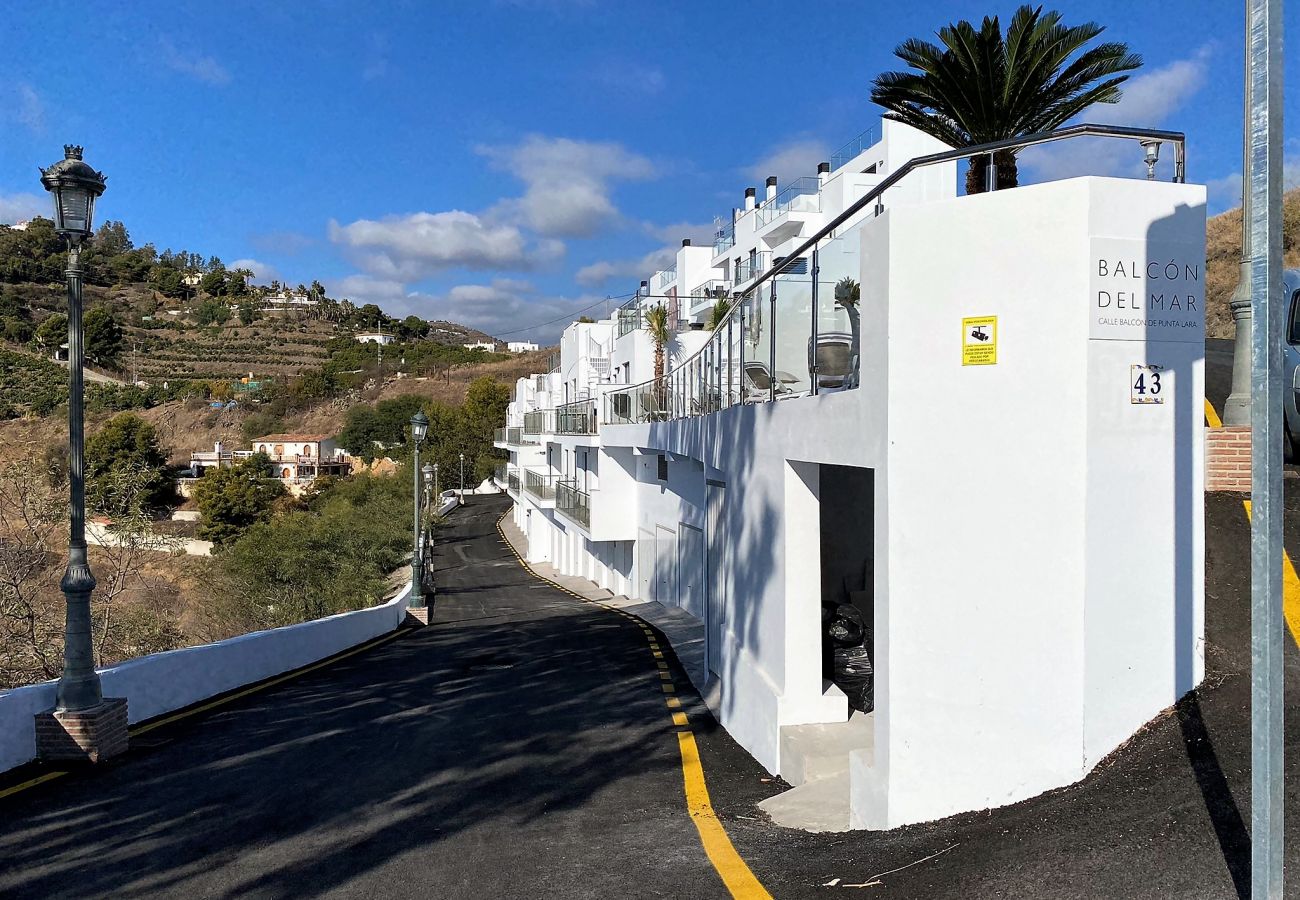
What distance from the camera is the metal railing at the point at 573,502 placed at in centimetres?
A: 2925

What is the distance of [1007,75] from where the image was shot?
53.3 feet

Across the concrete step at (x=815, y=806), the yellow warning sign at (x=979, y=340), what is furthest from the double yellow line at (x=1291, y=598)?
the concrete step at (x=815, y=806)

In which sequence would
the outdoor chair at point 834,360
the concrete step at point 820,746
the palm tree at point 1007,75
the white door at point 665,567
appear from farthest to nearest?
the white door at point 665,567 → the palm tree at point 1007,75 → the concrete step at point 820,746 → the outdoor chair at point 834,360

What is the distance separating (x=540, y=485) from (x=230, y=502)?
2997 centimetres

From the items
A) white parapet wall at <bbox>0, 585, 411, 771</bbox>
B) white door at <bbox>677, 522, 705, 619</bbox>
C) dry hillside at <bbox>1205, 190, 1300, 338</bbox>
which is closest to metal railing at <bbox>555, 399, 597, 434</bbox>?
white door at <bbox>677, 522, 705, 619</bbox>

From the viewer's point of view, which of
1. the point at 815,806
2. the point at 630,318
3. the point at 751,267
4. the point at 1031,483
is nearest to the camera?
the point at 1031,483

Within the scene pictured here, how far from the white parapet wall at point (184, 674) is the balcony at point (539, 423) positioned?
72.7 feet

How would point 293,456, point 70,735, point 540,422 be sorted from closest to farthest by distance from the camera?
point 70,735
point 540,422
point 293,456

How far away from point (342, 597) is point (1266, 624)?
27.6 meters

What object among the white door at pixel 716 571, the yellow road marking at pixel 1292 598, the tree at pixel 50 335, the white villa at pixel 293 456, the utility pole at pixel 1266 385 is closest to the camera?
the utility pole at pixel 1266 385

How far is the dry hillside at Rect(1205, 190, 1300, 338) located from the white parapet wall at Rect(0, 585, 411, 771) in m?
20.5

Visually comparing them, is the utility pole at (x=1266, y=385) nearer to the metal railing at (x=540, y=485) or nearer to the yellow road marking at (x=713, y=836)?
the yellow road marking at (x=713, y=836)

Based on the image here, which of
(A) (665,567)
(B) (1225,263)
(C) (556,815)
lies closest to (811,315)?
(C) (556,815)

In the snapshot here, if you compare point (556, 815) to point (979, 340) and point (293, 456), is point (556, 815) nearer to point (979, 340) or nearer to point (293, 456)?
point (979, 340)
